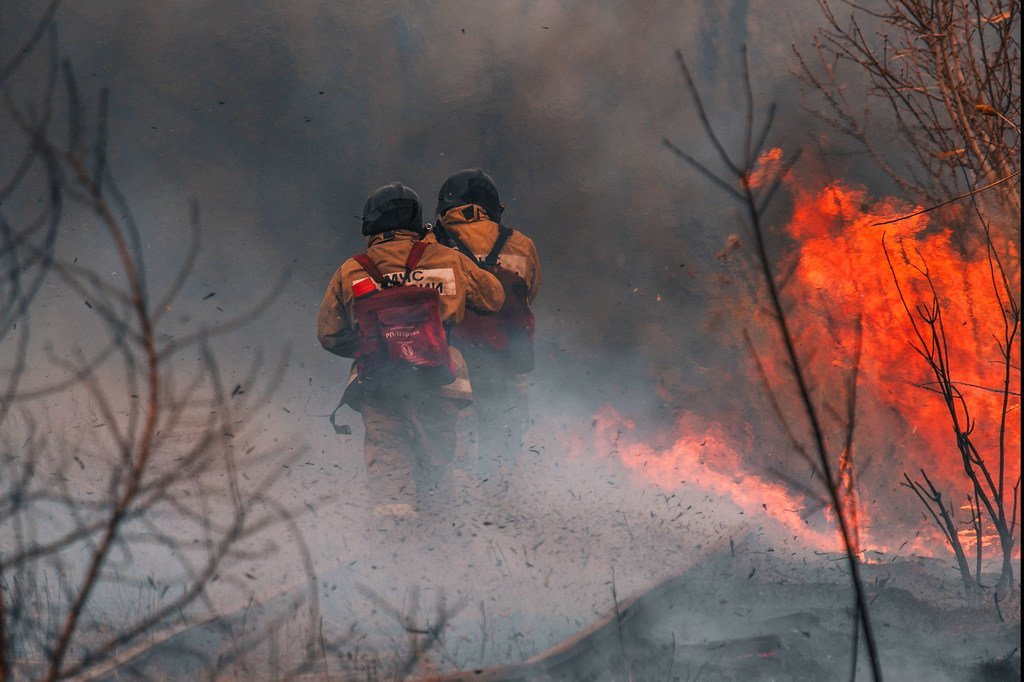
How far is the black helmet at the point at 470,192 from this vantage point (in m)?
6.75

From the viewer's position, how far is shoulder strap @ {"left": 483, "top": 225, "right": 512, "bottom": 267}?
6.63m

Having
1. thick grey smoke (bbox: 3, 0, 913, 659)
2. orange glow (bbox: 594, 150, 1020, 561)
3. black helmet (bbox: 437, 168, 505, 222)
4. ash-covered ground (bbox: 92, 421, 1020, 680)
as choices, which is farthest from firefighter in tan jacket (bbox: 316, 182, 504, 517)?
thick grey smoke (bbox: 3, 0, 913, 659)

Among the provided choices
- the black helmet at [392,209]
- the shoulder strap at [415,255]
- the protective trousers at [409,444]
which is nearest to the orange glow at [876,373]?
the protective trousers at [409,444]

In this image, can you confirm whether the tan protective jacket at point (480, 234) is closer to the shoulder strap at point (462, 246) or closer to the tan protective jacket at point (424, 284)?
the shoulder strap at point (462, 246)

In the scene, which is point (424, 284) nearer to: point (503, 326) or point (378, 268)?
point (378, 268)

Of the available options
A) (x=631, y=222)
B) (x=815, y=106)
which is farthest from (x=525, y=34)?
(x=815, y=106)

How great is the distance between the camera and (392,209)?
610 cm

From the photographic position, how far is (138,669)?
406cm

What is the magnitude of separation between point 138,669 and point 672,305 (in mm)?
6935

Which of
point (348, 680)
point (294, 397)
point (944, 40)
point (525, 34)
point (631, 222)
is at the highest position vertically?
point (525, 34)

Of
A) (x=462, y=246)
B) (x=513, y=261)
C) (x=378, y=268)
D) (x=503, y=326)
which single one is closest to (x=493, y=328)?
(x=503, y=326)

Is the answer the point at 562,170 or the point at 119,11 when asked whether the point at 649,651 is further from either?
the point at 119,11

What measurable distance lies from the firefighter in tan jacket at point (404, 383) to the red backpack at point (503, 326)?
403 millimetres

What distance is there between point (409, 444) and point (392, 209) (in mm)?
1467
